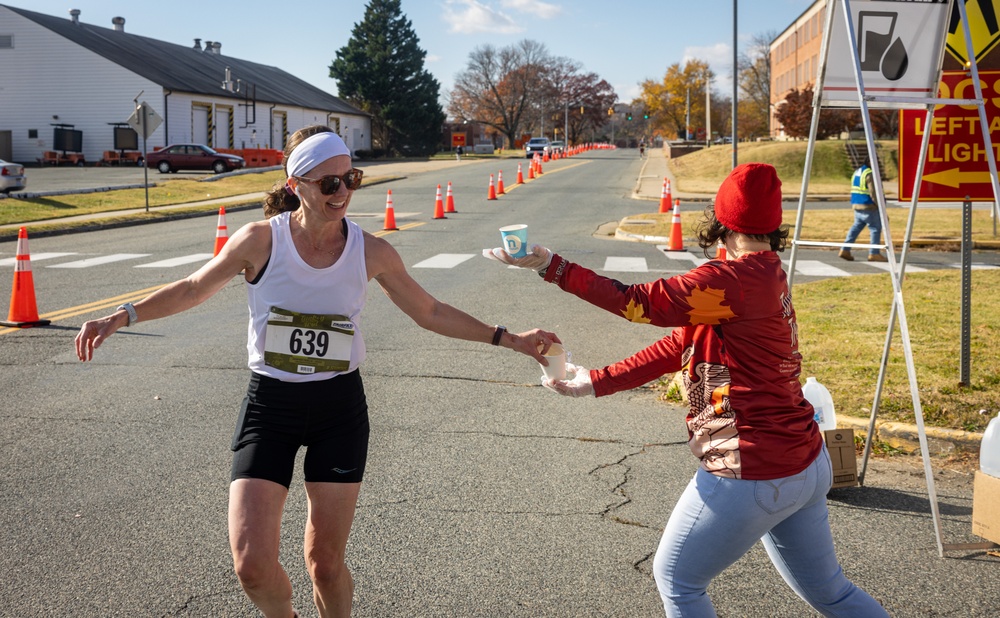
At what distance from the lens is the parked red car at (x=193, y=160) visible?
47.0 metres

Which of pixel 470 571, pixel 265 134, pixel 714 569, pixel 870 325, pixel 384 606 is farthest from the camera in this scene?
pixel 265 134

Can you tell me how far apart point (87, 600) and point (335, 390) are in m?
1.54

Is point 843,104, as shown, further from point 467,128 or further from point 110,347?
point 467,128

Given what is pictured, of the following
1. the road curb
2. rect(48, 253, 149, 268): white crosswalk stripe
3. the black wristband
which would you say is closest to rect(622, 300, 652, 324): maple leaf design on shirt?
the black wristband

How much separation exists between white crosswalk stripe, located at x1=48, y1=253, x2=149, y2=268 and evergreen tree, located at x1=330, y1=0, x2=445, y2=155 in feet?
219

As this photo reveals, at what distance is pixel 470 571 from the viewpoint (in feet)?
14.3

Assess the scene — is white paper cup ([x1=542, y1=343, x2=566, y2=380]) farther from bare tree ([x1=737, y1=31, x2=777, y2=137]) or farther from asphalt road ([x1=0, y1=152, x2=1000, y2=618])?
bare tree ([x1=737, y1=31, x2=777, y2=137])

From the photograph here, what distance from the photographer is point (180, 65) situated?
6353 cm

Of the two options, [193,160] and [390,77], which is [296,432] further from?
[390,77]

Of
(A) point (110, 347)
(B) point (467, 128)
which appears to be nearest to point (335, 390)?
(A) point (110, 347)

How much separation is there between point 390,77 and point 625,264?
233 feet

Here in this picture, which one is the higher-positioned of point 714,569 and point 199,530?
point 714,569

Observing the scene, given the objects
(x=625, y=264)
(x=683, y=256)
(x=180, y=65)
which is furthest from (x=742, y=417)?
(x=180, y=65)

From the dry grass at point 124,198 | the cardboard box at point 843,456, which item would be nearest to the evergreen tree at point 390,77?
the dry grass at point 124,198
